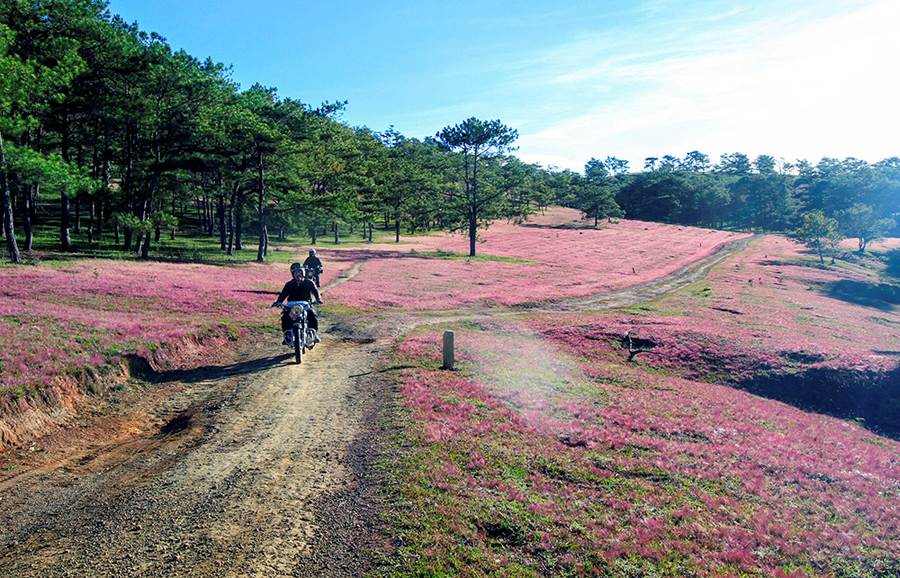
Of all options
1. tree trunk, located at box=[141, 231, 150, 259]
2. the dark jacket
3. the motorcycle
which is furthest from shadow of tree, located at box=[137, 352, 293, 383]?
tree trunk, located at box=[141, 231, 150, 259]

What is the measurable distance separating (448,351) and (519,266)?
46.9m

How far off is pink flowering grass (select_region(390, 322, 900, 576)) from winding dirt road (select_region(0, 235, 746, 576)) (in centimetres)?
112

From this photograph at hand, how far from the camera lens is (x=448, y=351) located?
17422 mm

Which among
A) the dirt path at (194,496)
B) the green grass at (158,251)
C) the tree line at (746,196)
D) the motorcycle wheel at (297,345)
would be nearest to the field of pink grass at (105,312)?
the motorcycle wheel at (297,345)

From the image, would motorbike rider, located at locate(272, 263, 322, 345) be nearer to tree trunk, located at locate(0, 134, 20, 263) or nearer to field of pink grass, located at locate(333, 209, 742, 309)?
field of pink grass, located at locate(333, 209, 742, 309)

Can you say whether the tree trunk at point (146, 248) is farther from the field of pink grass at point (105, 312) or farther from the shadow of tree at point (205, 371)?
the shadow of tree at point (205, 371)

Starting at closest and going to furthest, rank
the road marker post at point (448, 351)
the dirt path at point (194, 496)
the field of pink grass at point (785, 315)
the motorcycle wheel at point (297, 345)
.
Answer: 1. the dirt path at point (194, 496)
2. the motorcycle wheel at point (297, 345)
3. the road marker post at point (448, 351)
4. the field of pink grass at point (785, 315)

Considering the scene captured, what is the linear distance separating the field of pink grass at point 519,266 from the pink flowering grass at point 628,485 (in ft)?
62.4

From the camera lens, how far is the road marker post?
682 inches

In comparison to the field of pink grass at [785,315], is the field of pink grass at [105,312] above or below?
above

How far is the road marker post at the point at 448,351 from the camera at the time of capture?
56.8ft

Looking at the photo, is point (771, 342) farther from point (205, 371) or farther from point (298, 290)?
point (205, 371)

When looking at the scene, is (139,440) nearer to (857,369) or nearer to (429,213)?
(857,369)

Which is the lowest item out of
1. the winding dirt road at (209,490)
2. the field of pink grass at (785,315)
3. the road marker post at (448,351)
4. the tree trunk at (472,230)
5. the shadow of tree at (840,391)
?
the shadow of tree at (840,391)
